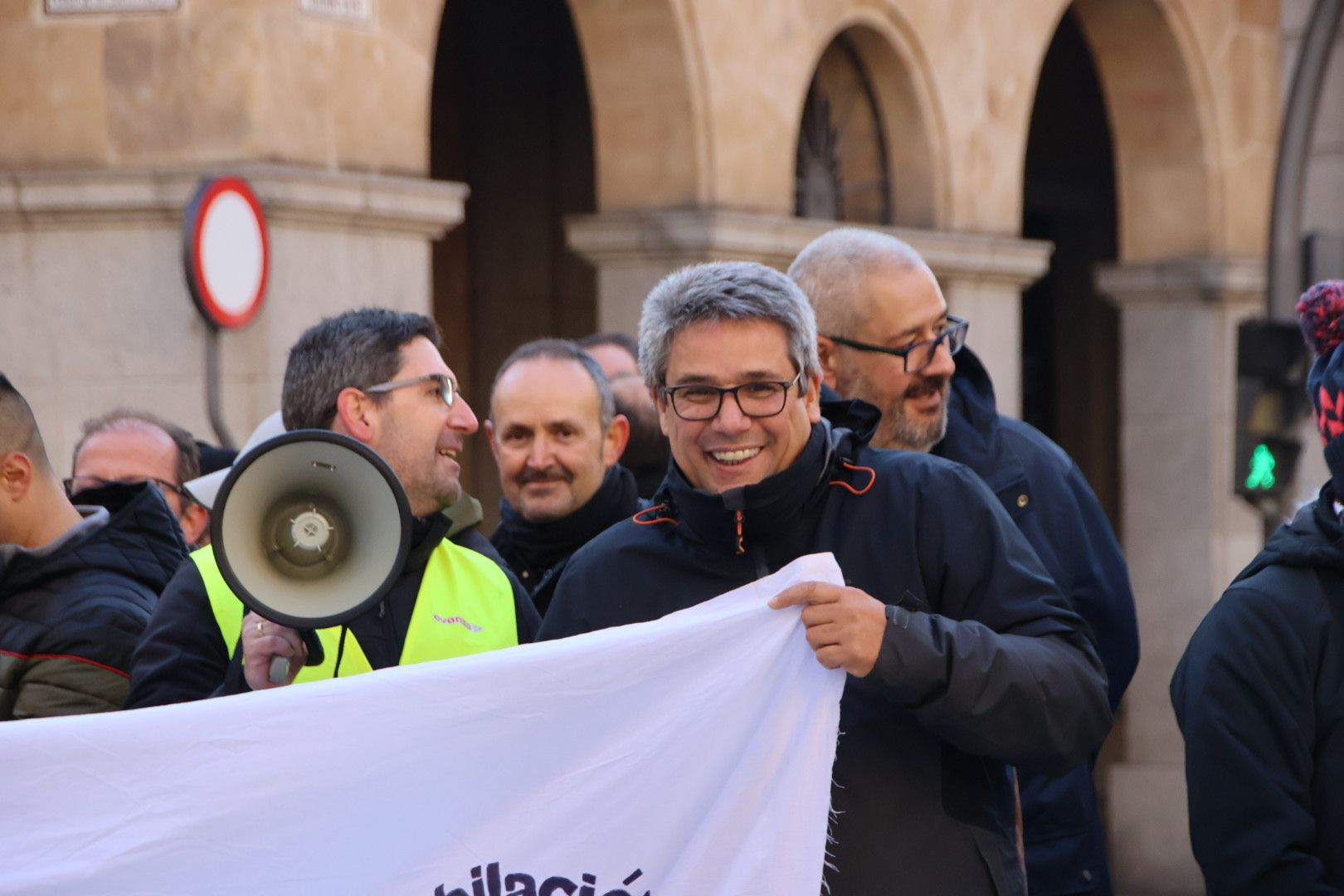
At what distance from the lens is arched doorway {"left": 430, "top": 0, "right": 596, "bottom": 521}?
464 inches

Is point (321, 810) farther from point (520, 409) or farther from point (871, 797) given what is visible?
point (520, 409)

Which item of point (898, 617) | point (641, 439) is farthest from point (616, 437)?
point (898, 617)

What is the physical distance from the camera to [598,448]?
4.86 metres

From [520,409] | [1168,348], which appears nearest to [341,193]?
[520,409]

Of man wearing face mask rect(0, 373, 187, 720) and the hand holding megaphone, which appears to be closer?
the hand holding megaphone

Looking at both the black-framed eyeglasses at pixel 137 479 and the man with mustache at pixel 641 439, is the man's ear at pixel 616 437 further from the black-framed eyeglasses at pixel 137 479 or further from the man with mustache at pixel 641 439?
the black-framed eyeglasses at pixel 137 479

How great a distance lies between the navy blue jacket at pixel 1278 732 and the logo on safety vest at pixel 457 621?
49.3 inches

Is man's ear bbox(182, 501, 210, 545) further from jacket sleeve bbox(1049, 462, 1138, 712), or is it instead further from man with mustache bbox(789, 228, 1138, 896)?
jacket sleeve bbox(1049, 462, 1138, 712)

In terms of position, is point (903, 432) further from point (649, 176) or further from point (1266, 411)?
point (1266, 411)

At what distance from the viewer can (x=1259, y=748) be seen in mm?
3137

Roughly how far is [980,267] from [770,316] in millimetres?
7331

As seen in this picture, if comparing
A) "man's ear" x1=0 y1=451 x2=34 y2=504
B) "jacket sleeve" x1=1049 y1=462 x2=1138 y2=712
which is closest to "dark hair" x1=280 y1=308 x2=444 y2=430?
"man's ear" x1=0 y1=451 x2=34 y2=504

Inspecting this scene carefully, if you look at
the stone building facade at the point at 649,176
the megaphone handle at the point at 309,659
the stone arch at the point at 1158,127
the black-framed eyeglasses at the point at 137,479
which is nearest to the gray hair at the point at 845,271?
the megaphone handle at the point at 309,659

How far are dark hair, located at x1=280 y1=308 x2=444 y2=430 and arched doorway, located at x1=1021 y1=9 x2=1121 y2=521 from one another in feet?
39.4
